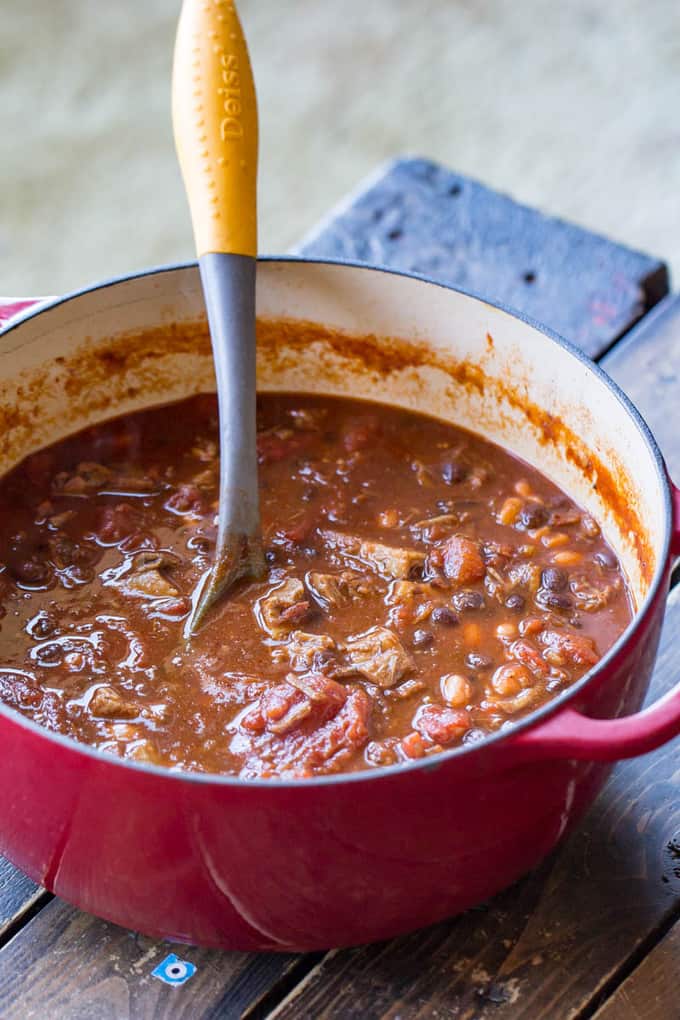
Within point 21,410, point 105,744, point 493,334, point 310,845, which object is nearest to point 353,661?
point 105,744

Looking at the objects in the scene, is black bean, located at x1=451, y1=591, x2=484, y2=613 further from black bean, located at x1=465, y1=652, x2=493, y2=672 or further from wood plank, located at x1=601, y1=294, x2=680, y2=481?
wood plank, located at x1=601, y1=294, x2=680, y2=481

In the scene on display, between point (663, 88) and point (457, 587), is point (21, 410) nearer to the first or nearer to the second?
point (457, 587)

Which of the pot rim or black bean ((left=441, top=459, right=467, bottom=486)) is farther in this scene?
black bean ((left=441, top=459, right=467, bottom=486))

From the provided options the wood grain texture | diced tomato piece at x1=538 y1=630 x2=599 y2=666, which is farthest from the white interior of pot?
the wood grain texture

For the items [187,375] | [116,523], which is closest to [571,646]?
[116,523]

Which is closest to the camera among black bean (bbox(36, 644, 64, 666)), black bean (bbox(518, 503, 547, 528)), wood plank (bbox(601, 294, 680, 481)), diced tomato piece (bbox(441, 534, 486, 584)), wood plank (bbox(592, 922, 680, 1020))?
wood plank (bbox(592, 922, 680, 1020))

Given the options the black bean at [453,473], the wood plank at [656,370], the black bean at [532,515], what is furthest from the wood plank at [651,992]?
the wood plank at [656,370]
